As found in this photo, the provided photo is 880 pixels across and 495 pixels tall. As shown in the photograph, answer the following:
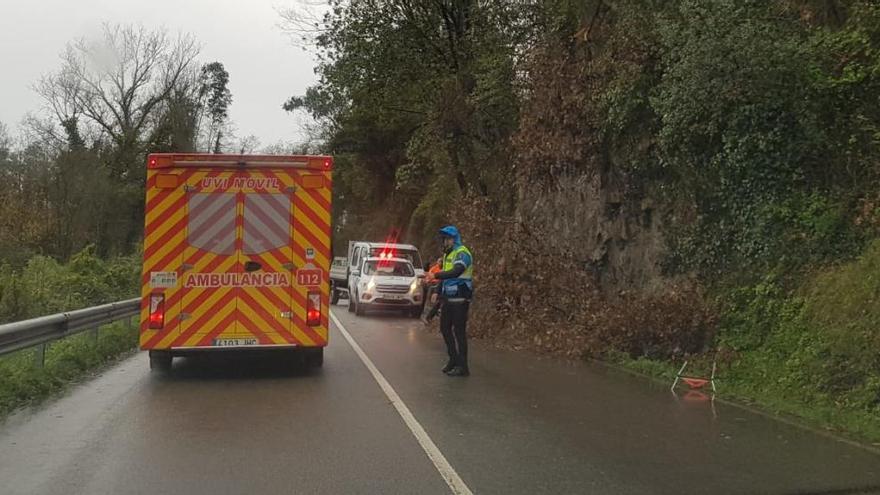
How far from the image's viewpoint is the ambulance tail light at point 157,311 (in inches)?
404

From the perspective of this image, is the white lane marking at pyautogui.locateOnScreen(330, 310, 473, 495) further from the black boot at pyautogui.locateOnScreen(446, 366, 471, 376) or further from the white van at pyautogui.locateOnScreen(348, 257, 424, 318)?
the white van at pyautogui.locateOnScreen(348, 257, 424, 318)

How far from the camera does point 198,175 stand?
10.5 m

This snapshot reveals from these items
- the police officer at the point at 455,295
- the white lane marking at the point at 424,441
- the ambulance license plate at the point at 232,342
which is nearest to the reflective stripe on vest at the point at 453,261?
the police officer at the point at 455,295

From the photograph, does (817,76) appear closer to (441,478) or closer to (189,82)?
(441,478)

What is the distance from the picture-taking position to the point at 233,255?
34.6 ft

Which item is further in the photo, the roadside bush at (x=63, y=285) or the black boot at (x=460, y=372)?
the roadside bush at (x=63, y=285)

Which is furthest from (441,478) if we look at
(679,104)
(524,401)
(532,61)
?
(532,61)

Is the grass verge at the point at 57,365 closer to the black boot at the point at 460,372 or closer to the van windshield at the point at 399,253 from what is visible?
the black boot at the point at 460,372

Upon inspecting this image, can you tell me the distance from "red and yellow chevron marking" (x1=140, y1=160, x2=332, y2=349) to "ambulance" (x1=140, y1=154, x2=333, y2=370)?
0.01m

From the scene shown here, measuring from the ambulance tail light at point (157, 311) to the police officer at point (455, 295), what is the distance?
355cm

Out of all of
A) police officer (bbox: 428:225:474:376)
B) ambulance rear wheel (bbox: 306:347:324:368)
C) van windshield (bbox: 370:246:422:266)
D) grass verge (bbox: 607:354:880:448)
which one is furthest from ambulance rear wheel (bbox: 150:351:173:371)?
van windshield (bbox: 370:246:422:266)

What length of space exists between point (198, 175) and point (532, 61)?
948cm

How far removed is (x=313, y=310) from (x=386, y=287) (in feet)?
39.2

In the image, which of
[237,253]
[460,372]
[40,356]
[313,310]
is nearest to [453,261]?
[460,372]
